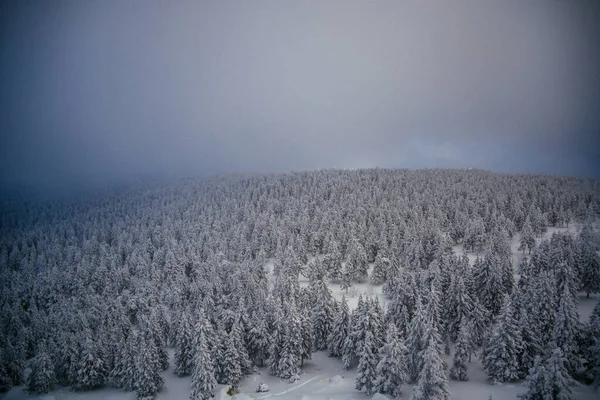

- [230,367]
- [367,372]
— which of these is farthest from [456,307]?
Result: [230,367]

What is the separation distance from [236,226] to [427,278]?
283 feet

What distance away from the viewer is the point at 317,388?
46344 millimetres

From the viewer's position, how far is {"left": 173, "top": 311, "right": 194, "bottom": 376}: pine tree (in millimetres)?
54562

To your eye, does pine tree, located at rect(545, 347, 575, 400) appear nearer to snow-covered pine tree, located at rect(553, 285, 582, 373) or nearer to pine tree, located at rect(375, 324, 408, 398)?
snow-covered pine tree, located at rect(553, 285, 582, 373)

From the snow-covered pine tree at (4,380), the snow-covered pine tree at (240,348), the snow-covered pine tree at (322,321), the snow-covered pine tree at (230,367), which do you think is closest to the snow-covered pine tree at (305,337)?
the snow-covered pine tree at (322,321)

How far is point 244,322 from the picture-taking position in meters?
57.6

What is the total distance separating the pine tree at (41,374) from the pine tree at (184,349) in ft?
62.1

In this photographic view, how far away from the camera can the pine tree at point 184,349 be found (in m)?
54.6

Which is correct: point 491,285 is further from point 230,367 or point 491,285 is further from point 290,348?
point 230,367

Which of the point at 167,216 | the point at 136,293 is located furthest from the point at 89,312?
the point at 167,216

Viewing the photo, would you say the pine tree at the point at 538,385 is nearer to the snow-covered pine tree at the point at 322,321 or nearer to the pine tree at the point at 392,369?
the pine tree at the point at 392,369

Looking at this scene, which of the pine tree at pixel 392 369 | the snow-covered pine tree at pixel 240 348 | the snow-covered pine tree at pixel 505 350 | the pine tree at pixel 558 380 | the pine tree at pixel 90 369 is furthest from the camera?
the pine tree at pixel 90 369

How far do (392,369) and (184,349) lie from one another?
3485 centimetres

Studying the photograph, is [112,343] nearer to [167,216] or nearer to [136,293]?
[136,293]
